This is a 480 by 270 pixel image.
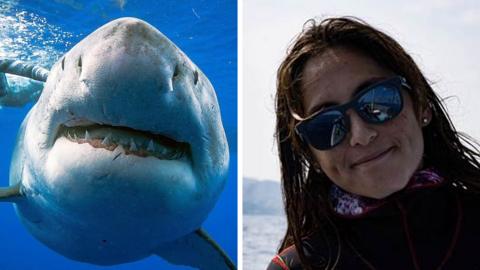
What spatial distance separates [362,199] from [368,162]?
12cm

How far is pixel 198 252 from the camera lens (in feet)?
12.0

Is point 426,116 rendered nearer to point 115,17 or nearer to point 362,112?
point 362,112

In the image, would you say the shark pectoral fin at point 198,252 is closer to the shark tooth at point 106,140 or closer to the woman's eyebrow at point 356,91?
the shark tooth at point 106,140

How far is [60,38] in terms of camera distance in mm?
10883

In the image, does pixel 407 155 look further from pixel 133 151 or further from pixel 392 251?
pixel 133 151

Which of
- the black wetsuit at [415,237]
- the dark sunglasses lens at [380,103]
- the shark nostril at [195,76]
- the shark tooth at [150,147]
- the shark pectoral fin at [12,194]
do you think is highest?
the dark sunglasses lens at [380,103]

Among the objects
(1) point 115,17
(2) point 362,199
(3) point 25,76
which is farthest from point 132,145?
(1) point 115,17

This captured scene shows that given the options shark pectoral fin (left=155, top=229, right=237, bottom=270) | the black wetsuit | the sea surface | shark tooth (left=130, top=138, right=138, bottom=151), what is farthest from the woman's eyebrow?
shark pectoral fin (left=155, top=229, right=237, bottom=270)

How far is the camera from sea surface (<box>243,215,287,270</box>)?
3326mm

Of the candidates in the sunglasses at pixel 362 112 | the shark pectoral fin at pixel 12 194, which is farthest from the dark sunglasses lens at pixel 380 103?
the shark pectoral fin at pixel 12 194

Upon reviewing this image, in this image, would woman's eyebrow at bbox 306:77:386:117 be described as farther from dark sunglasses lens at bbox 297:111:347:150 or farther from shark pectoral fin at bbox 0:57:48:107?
shark pectoral fin at bbox 0:57:48:107

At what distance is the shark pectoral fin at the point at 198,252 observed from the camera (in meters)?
3.45

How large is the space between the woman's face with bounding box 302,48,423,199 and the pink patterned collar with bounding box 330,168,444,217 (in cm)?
4

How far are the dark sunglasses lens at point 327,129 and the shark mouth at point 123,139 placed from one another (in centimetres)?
133
